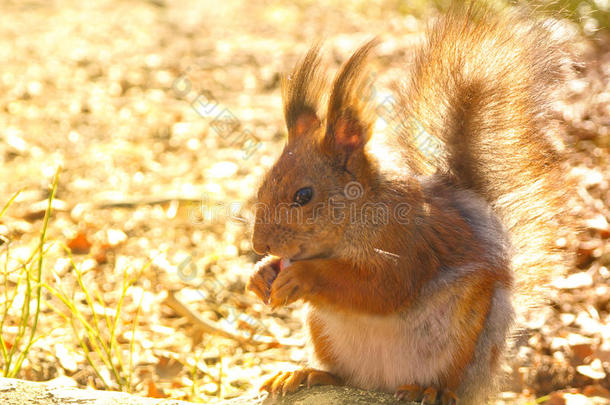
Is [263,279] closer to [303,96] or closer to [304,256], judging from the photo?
[304,256]

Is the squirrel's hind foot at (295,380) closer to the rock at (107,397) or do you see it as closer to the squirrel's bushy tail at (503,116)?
the rock at (107,397)

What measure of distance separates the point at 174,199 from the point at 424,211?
2253 millimetres

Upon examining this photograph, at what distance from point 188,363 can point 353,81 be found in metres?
1.34

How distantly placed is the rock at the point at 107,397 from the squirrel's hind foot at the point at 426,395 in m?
0.03

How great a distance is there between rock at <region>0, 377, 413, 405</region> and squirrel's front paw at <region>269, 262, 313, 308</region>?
11.7 inches

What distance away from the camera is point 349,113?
81.0 inches

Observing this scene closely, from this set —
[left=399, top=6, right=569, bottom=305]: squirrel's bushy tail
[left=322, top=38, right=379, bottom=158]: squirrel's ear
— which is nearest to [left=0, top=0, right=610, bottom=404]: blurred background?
[left=399, top=6, right=569, bottom=305]: squirrel's bushy tail

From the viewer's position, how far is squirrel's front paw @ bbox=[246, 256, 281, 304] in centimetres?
207

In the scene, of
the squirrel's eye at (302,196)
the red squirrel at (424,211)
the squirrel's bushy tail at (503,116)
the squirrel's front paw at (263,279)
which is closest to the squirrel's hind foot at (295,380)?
the red squirrel at (424,211)

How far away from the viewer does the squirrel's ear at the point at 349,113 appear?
→ 1.98 metres

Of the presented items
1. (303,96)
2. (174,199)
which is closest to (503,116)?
(303,96)

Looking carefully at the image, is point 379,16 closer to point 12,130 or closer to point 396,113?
point 12,130

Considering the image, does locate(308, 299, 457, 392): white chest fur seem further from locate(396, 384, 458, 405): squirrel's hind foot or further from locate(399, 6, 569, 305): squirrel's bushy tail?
locate(399, 6, 569, 305): squirrel's bushy tail

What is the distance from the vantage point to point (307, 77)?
6.86 ft
